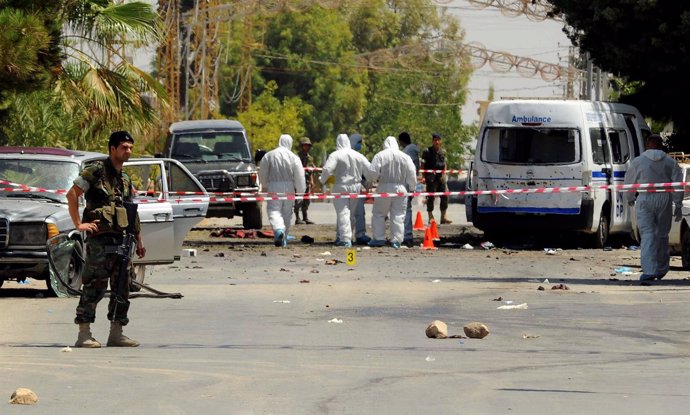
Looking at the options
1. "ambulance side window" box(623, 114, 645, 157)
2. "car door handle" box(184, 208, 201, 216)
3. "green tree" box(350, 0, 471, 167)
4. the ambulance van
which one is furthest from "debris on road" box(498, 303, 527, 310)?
"green tree" box(350, 0, 471, 167)

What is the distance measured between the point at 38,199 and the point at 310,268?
5.61m

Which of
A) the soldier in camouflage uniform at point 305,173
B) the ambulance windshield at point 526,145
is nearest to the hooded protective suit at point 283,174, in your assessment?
the ambulance windshield at point 526,145

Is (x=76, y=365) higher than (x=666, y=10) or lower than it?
lower

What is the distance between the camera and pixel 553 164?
2695 centimetres

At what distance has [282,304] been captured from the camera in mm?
16547

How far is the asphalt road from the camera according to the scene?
9617mm

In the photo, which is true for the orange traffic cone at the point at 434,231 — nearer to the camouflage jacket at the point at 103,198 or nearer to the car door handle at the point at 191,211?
the car door handle at the point at 191,211

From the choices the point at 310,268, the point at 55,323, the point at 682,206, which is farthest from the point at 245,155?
the point at 55,323

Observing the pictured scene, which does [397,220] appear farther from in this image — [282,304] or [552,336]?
[552,336]

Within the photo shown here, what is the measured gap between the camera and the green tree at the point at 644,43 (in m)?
28.2

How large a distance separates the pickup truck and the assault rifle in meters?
18.5

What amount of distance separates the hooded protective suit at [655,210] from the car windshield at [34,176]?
7012mm

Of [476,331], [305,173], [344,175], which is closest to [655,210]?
[476,331]

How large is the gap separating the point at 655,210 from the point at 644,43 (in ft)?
30.4
